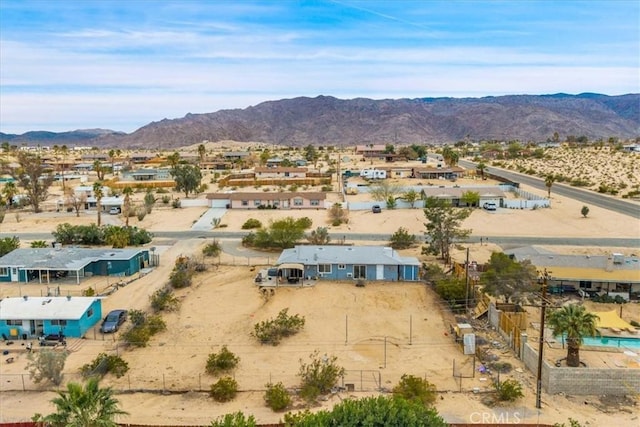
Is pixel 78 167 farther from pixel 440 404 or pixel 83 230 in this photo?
pixel 440 404

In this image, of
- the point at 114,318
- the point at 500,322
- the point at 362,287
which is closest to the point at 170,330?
the point at 114,318

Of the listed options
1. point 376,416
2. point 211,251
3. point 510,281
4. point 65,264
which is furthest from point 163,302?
point 510,281

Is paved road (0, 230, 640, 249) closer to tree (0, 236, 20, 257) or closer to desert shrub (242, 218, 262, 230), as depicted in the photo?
desert shrub (242, 218, 262, 230)

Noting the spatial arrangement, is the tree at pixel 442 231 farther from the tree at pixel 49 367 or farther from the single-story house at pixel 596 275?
the tree at pixel 49 367

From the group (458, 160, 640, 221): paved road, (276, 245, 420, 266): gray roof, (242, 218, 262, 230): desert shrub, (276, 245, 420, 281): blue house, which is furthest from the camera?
(458, 160, 640, 221): paved road

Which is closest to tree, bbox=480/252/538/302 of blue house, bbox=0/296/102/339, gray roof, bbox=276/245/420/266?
gray roof, bbox=276/245/420/266

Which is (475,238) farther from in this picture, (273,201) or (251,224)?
(273,201)
